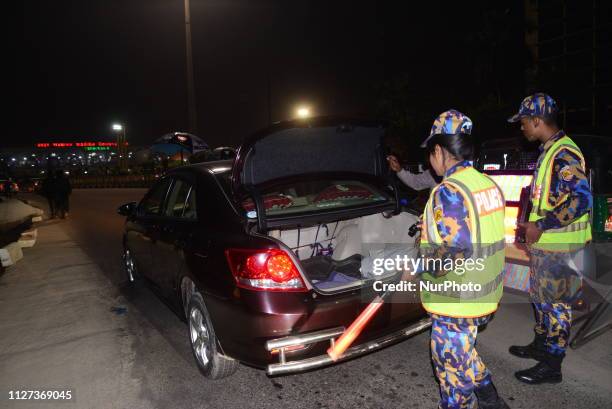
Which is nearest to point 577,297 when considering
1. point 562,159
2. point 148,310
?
point 562,159

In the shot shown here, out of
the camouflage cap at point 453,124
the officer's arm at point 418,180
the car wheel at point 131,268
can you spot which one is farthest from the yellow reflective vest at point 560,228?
the car wheel at point 131,268

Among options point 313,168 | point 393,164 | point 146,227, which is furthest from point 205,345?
point 393,164

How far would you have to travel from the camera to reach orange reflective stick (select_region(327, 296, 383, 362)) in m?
2.85

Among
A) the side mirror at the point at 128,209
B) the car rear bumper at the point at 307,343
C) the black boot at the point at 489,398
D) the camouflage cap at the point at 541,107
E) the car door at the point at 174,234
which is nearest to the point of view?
the black boot at the point at 489,398

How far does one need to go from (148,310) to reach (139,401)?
6.63ft

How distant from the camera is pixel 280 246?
283cm

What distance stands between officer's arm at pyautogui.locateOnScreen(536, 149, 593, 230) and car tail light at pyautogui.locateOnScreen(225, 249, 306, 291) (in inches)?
68.6

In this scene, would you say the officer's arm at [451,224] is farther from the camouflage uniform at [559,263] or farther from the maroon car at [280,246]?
the camouflage uniform at [559,263]

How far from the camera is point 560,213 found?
288 cm

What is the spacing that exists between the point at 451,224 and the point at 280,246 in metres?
1.14

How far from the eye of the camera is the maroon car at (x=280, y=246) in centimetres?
280

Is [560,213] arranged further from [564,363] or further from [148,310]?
[148,310]

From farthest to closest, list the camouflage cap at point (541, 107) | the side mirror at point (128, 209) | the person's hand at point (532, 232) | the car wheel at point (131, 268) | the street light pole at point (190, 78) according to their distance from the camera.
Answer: the street light pole at point (190, 78)
the car wheel at point (131, 268)
the side mirror at point (128, 209)
the camouflage cap at point (541, 107)
the person's hand at point (532, 232)

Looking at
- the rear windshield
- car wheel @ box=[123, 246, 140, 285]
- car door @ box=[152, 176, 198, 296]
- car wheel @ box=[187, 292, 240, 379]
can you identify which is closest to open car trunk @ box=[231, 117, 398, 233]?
the rear windshield
